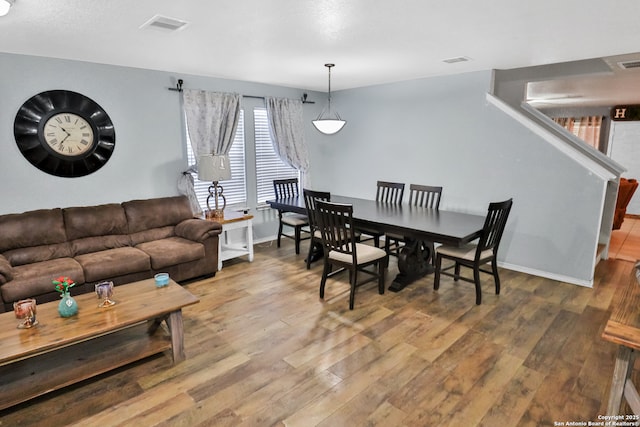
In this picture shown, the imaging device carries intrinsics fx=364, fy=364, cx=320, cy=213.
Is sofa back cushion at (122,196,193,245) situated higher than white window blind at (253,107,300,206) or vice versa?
white window blind at (253,107,300,206)

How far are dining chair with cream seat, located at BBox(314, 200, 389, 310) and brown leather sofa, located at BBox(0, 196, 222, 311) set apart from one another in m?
1.35

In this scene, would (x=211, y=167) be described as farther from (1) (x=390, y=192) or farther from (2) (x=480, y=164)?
(2) (x=480, y=164)

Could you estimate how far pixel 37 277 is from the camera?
3020mm

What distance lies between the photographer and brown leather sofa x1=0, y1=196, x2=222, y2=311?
3102mm

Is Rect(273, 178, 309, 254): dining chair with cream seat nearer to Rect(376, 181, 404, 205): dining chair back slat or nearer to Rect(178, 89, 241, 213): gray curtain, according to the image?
Rect(178, 89, 241, 213): gray curtain

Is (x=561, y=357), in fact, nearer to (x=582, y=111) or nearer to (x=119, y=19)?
(x=119, y=19)

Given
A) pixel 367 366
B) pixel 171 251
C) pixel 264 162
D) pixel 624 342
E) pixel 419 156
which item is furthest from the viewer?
pixel 264 162

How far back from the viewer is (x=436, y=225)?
11.3 feet

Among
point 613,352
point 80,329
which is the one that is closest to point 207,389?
point 80,329

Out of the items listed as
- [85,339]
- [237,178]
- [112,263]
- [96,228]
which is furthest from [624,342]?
[237,178]

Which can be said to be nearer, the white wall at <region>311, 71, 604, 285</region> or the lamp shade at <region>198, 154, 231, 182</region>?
the white wall at <region>311, 71, 604, 285</region>

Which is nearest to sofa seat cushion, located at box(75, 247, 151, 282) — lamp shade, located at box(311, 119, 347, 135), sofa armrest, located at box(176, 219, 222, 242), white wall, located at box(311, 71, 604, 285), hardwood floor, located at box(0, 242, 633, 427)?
sofa armrest, located at box(176, 219, 222, 242)

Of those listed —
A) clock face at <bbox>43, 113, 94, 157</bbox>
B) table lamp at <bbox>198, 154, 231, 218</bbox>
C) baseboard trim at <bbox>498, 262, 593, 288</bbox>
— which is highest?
clock face at <bbox>43, 113, 94, 157</bbox>

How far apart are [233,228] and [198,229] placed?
55 cm
